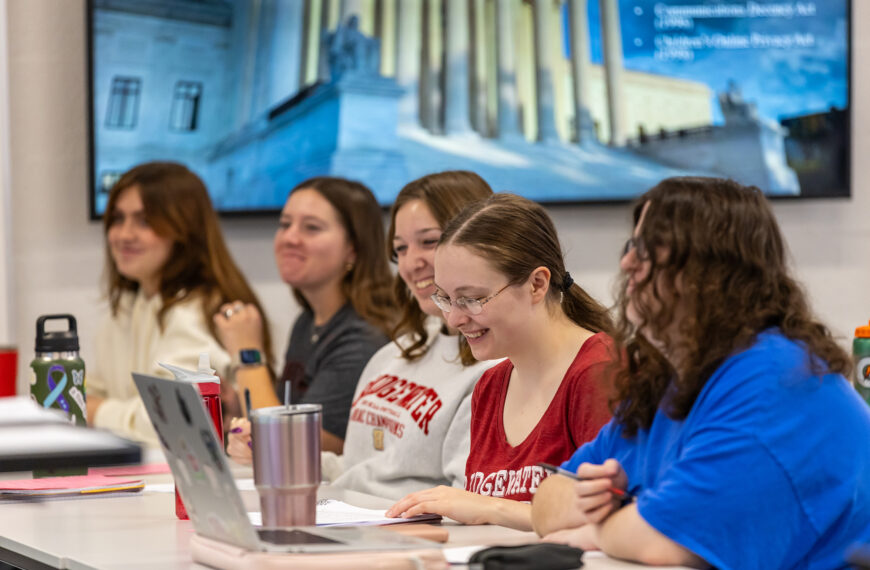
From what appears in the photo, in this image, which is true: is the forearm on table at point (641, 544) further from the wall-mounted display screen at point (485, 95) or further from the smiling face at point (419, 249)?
the wall-mounted display screen at point (485, 95)

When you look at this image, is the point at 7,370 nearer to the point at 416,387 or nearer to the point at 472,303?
the point at 416,387

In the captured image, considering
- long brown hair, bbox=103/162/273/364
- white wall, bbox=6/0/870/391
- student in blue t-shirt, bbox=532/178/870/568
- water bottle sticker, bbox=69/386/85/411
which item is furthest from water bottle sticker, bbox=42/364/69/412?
white wall, bbox=6/0/870/391

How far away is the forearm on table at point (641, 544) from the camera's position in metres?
1.29

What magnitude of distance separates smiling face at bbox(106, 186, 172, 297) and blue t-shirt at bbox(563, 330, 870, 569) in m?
2.18

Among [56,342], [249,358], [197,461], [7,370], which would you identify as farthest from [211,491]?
[7,370]

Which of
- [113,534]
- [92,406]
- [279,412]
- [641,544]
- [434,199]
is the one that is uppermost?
[434,199]

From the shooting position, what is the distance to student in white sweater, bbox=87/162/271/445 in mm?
3127

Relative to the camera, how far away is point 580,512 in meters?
1.42

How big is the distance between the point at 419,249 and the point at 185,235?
1.15 metres

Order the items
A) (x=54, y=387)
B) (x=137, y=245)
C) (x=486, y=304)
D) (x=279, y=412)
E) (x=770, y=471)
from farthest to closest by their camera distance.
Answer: (x=137, y=245)
(x=54, y=387)
(x=486, y=304)
(x=279, y=412)
(x=770, y=471)

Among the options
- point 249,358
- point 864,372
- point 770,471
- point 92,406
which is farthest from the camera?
point 92,406

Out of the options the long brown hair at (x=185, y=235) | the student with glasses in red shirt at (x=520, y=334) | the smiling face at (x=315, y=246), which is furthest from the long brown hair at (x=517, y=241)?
the long brown hair at (x=185, y=235)

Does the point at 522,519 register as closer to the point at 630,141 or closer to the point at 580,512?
the point at 580,512

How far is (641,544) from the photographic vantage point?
1.30 m
